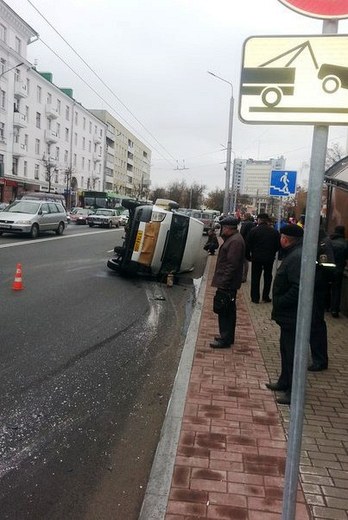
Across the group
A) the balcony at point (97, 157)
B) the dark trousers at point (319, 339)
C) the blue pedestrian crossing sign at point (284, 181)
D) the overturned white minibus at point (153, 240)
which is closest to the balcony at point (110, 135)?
the balcony at point (97, 157)

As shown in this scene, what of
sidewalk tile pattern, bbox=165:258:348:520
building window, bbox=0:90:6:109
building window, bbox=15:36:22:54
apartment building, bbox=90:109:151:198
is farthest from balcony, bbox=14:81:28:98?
sidewalk tile pattern, bbox=165:258:348:520

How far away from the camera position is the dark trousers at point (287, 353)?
485 centimetres

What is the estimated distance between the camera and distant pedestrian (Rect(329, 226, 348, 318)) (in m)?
8.71

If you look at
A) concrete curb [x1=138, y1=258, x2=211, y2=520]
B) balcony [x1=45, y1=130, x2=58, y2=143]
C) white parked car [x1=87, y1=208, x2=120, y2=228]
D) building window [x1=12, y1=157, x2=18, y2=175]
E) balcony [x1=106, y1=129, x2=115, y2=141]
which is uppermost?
balcony [x1=106, y1=129, x2=115, y2=141]

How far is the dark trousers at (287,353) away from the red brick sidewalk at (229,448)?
20cm

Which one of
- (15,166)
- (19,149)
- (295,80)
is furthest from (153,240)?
(19,149)

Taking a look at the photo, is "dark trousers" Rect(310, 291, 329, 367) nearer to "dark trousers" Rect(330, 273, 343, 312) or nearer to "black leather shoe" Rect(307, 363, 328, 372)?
"black leather shoe" Rect(307, 363, 328, 372)

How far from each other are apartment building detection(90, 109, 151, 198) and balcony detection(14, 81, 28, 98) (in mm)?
36380

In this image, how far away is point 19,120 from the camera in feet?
164

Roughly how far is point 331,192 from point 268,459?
914 centimetres

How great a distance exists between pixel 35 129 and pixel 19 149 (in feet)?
18.7

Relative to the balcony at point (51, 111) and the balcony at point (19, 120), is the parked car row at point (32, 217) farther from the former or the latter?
the balcony at point (51, 111)

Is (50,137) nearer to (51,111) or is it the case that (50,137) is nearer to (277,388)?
(51,111)

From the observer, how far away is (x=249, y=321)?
836 centimetres
